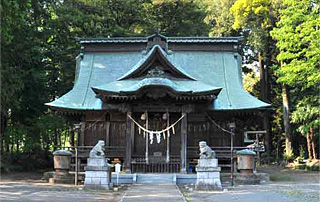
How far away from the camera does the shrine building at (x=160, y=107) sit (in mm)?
15172

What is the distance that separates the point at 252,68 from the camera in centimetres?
3347

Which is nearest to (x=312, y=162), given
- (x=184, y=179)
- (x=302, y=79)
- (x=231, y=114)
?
(x=302, y=79)

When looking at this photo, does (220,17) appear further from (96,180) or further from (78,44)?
(96,180)

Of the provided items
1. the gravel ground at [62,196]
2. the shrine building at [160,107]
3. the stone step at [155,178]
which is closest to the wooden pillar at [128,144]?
the shrine building at [160,107]

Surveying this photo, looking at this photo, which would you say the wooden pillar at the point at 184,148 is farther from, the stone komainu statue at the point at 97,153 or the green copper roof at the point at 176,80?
the stone komainu statue at the point at 97,153

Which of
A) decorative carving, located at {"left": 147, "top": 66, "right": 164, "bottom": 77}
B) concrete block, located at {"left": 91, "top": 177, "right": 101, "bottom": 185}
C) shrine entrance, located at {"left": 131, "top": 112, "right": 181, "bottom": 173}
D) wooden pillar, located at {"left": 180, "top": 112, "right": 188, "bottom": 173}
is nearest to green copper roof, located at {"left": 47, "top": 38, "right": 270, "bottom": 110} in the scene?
decorative carving, located at {"left": 147, "top": 66, "right": 164, "bottom": 77}

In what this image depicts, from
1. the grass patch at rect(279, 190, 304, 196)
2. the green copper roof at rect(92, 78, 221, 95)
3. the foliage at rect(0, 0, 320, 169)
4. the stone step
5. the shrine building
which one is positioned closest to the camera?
the grass patch at rect(279, 190, 304, 196)

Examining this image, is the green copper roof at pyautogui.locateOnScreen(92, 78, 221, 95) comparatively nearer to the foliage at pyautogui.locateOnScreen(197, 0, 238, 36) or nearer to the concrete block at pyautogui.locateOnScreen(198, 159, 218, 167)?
the concrete block at pyautogui.locateOnScreen(198, 159, 218, 167)

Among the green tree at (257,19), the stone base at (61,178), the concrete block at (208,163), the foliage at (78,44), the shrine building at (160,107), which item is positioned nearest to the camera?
the concrete block at (208,163)

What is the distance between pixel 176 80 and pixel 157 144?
3413 millimetres

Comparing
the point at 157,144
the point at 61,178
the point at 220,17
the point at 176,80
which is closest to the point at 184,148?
the point at 157,144

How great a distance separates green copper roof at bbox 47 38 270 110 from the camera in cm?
1641

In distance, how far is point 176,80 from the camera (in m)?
17.0

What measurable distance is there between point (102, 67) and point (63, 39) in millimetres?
6467
